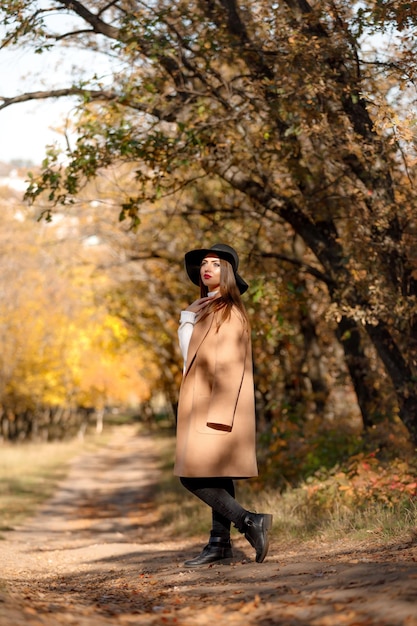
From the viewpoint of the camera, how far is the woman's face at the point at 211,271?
6320mm

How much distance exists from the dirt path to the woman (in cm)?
34

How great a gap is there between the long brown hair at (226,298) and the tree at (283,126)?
2742 millimetres

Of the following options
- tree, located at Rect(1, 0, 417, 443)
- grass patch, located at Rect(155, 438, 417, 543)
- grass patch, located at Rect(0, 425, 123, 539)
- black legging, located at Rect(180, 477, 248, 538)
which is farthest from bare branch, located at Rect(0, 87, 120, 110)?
grass patch, located at Rect(0, 425, 123, 539)

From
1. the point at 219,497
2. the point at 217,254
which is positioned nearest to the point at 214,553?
the point at 219,497

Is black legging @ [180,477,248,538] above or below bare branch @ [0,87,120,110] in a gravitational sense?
below

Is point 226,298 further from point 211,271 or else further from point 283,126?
point 283,126

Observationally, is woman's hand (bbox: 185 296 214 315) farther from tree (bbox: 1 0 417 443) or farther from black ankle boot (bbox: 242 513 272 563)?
tree (bbox: 1 0 417 443)

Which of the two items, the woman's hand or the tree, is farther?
the tree

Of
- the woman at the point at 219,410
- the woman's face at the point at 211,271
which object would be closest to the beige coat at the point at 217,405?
the woman at the point at 219,410

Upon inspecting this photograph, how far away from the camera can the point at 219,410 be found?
5.93 metres

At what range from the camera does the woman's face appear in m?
6.32

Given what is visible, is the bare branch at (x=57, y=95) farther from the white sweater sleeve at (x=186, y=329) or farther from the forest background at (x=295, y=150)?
the white sweater sleeve at (x=186, y=329)

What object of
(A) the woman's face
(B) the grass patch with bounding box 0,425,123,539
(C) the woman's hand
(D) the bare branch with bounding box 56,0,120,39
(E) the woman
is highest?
(D) the bare branch with bounding box 56,0,120,39

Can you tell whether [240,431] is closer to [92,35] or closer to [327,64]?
[327,64]
